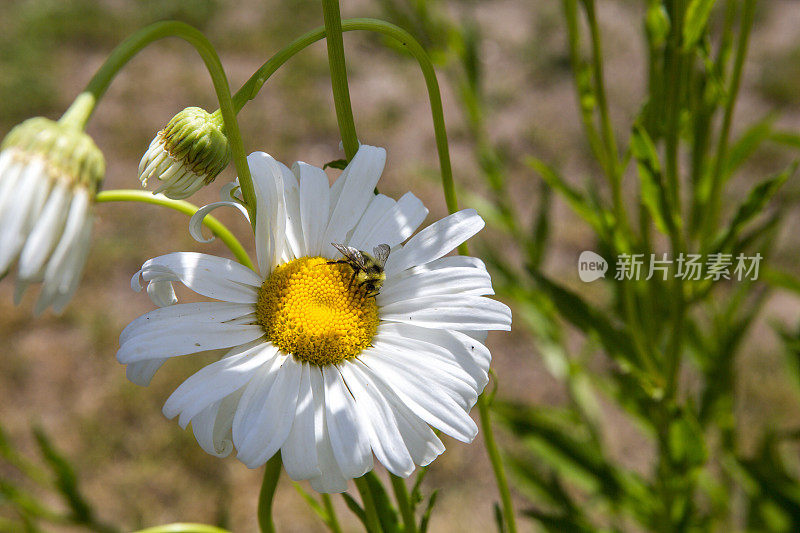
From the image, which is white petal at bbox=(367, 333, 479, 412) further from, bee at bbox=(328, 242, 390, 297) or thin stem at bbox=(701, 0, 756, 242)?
thin stem at bbox=(701, 0, 756, 242)

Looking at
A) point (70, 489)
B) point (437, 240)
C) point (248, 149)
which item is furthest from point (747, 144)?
point (248, 149)

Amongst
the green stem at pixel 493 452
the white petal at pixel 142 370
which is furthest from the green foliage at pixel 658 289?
the white petal at pixel 142 370

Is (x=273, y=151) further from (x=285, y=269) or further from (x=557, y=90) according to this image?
(x=285, y=269)

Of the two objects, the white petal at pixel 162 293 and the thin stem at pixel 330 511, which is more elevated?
the white petal at pixel 162 293

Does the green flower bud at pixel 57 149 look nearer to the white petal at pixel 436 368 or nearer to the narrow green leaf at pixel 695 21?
the white petal at pixel 436 368

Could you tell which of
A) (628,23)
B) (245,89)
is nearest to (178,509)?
(245,89)

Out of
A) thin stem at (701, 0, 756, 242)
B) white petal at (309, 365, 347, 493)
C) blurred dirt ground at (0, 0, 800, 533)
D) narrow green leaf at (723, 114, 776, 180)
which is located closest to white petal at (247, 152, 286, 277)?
white petal at (309, 365, 347, 493)

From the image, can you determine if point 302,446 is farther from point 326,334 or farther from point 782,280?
point 782,280
